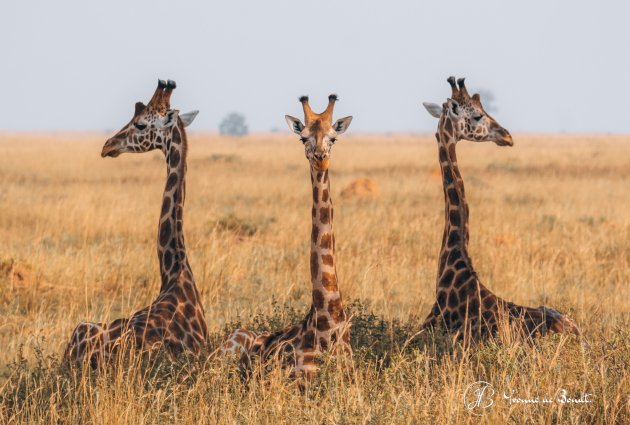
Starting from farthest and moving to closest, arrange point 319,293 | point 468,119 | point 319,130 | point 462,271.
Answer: point 468,119
point 462,271
point 319,293
point 319,130

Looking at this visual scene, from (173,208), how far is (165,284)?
56 cm

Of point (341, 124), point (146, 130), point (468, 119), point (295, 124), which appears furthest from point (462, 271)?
point (146, 130)

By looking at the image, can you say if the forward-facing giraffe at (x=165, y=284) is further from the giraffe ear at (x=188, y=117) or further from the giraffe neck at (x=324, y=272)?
the giraffe neck at (x=324, y=272)

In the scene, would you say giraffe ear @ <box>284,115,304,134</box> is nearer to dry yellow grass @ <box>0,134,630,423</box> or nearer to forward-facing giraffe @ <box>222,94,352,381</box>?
forward-facing giraffe @ <box>222,94,352,381</box>

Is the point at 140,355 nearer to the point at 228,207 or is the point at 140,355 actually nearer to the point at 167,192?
the point at 167,192

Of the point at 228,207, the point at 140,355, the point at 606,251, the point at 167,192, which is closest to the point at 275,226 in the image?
the point at 228,207

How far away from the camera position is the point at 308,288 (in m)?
9.35

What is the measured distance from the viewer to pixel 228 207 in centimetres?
1752

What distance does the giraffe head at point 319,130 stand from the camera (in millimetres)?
4727

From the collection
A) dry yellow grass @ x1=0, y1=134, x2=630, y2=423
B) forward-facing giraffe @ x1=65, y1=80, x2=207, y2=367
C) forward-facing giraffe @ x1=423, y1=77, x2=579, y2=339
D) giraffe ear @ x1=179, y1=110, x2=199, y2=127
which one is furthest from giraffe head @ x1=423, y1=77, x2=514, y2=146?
forward-facing giraffe @ x1=65, y1=80, x2=207, y2=367

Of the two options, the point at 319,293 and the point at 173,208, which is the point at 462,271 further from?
the point at 173,208

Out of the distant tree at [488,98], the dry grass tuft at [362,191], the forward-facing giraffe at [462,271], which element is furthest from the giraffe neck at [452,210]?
the distant tree at [488,98]

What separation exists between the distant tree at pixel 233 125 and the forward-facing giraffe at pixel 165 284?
111m

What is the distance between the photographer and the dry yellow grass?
481 cm
